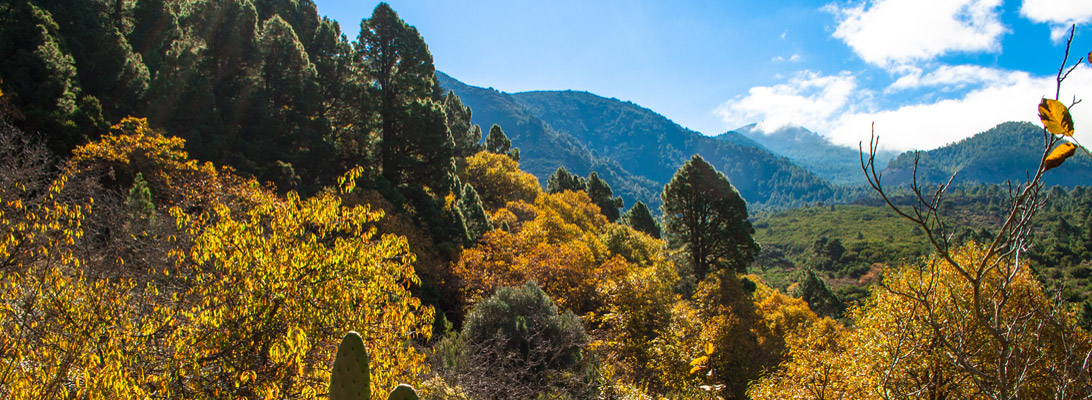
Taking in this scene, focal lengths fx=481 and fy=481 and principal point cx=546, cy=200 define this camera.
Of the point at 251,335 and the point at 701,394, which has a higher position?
the point at 251,335

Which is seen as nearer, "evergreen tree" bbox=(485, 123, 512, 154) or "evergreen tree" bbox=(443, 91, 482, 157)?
"evergreen tree" bbox=(443, 91, 482, 157)

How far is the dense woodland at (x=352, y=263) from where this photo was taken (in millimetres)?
5801

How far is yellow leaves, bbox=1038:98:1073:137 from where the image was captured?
1576mm

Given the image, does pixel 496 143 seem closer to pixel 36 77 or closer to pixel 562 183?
pixel 562 183

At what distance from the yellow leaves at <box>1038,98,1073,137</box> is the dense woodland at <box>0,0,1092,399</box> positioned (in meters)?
0.50

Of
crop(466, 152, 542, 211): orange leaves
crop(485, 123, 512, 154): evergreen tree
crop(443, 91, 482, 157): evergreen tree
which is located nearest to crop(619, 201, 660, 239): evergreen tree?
crop(466, 152, 542, 211): orange leaves

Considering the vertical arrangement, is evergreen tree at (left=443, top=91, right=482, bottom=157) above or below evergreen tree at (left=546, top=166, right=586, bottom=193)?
above

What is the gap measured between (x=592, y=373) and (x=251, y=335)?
32.1ft

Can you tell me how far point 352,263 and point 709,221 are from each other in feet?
84.4

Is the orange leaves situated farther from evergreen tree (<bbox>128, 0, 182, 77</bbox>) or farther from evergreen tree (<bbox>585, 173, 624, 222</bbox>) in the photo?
evergreen tree (<bbox>128, 0, 182, 77</bbox>)

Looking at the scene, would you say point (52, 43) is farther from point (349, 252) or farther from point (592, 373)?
point (592, 373)

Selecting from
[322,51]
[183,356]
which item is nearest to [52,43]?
[322,51]

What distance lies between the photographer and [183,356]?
5.84 meters

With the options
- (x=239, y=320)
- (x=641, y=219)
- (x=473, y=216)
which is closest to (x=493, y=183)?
→ (x=473, y=216)
